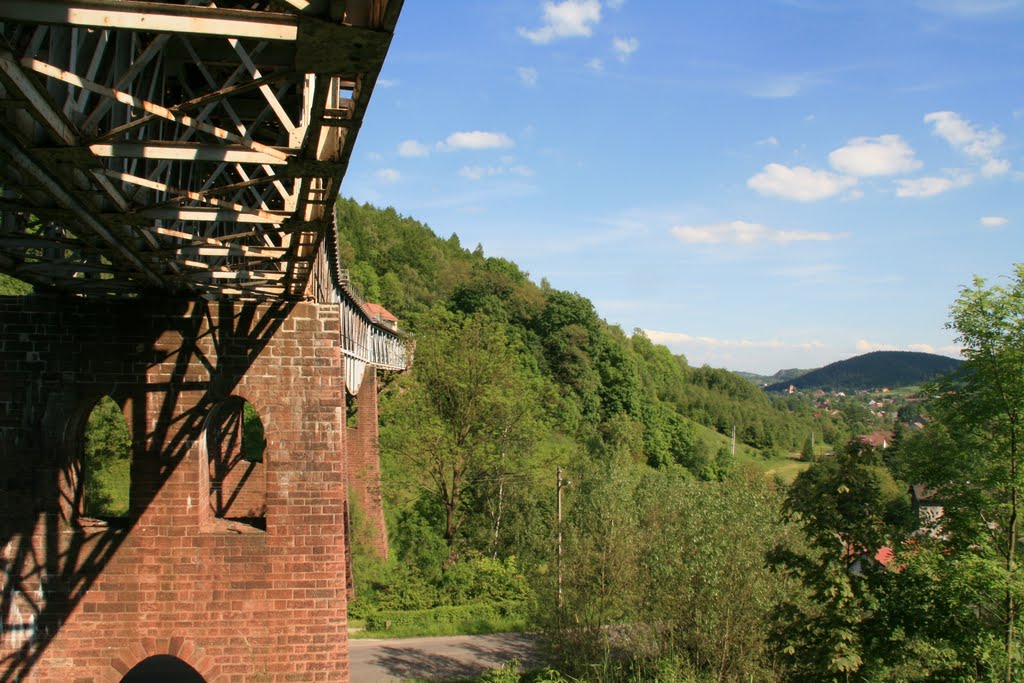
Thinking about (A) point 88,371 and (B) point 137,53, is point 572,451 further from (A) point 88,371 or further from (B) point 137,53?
(B) point 137,53

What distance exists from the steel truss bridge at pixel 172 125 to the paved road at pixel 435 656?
13.1m

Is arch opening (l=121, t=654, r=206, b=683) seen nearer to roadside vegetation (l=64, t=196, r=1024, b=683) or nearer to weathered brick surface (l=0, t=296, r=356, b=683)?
weathered brick surface (l=0, t=296, r=356, b=683)

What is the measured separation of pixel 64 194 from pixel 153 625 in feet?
21.3

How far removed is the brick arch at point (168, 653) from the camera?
30.2 ft

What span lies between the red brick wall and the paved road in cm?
478

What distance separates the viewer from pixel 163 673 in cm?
1451

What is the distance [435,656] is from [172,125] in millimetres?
17366

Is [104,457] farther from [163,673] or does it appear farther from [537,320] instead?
[537,320]

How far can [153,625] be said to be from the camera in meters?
9.29

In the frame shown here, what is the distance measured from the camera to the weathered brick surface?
9.23 m

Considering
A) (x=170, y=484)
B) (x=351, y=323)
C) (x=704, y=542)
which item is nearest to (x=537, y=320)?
(x=351, y=323)

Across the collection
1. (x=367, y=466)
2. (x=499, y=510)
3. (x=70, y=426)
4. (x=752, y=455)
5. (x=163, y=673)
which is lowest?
(x=752, y=455)

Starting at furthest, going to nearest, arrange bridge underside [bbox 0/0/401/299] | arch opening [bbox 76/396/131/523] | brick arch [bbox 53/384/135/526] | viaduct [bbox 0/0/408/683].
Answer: arch opening [bbox 76/396/131/523] < brick arch [bbox 53/384/135/526] < viaduct [bbox 0/0/408/683] < bridge underside [bbox 0/0/401/299]

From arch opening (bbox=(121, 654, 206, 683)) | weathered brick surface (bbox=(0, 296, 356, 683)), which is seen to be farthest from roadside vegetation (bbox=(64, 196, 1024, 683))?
arch opening (bbox=(121, 654, 206, 683))
